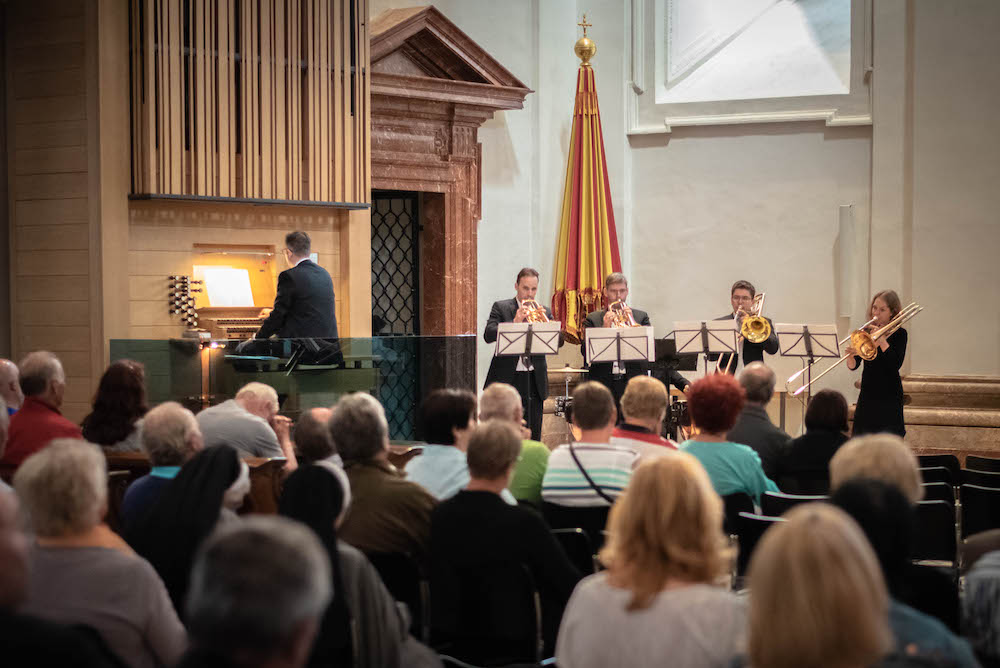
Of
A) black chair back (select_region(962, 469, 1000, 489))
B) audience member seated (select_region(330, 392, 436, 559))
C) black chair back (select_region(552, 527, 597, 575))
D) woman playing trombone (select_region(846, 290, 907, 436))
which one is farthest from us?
woman playing trombone (select_region(846, 290, 907, 436))

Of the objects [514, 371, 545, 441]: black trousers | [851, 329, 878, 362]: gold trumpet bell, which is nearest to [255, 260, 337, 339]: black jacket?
[514, 371, 545, 441]: black trousers

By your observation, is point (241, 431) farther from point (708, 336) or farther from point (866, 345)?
point (866, 345)

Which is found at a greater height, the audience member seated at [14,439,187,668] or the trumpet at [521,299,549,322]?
the trumpet at [521,299,549,322]

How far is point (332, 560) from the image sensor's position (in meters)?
2.92

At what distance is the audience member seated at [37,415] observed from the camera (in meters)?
4.93

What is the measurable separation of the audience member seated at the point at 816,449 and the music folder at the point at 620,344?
3036mm

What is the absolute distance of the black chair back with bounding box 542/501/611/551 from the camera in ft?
13.4

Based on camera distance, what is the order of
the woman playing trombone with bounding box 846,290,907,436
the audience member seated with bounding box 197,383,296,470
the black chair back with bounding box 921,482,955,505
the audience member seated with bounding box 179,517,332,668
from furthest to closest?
the woman playing trombone with bounding box 846,290,907,436 → the audience member seated with bounding box 197,383,296,470 → the black chair back with bounding box 921,482,955,505 → the audience member seated with bounding box 179,517,332,668

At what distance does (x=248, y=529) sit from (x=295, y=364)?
521cm

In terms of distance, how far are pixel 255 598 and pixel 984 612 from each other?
1.91 m

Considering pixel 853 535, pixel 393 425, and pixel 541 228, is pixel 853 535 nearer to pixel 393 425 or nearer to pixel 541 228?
pixel 393 425

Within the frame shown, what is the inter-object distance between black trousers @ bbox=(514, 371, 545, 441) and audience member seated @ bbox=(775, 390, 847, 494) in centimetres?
379

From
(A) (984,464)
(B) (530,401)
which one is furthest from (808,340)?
(A) (984,464)

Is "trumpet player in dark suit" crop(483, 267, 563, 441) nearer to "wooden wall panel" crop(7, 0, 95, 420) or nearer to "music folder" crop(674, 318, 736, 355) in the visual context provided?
"music folder" crop(674, 318, 736, 355)
